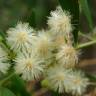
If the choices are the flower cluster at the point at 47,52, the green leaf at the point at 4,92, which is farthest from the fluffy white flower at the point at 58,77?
the green leaf at the point at 4,92

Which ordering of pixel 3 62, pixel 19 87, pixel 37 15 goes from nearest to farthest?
pixel 3 62, pixel 19 87, pixel 37 15

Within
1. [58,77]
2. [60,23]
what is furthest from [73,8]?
[58,77]

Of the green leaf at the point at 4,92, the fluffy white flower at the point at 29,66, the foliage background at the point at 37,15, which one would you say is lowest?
the green leaf at the point at 4,92

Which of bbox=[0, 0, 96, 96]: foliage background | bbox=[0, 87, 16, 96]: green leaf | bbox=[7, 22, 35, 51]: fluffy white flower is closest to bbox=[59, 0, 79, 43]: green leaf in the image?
bbox=[0, 0, 96, 96]: foliage background

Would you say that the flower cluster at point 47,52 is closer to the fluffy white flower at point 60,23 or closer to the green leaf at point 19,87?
the fluffy white flower at point 60,23

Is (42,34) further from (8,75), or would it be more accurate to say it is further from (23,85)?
(23,85)

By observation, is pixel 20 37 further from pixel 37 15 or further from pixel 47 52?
pixel 37 15
